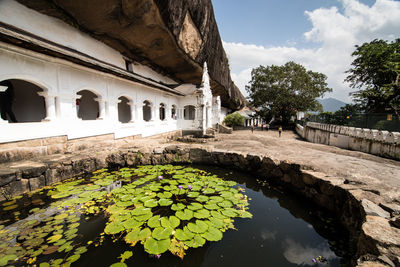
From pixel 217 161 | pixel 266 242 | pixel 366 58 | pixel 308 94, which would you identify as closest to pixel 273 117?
pixel 308 94

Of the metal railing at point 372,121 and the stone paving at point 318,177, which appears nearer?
the stone paving at point 318,177

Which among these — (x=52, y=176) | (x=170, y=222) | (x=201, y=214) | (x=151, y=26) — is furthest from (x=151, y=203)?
(x=151, y=26)

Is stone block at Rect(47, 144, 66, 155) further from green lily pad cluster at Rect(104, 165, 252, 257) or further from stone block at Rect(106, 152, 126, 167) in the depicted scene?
green lily pad cluster at Rect(104, 165, 252, 257)

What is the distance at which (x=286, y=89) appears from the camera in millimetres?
23031

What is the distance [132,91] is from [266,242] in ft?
32.1

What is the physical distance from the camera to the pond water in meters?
2.28

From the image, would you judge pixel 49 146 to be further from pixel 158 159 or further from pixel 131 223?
pixel 131 223

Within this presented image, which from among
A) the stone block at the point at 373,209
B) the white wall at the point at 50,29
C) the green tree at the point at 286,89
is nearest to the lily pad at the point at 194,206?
the stone block at the point at 373,209

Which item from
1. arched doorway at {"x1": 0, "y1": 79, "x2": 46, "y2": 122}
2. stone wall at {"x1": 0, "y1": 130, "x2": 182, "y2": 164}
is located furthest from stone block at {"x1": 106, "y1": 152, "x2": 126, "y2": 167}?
arched doorway at {"x1": 0, "y1": 79, "x2": 46, "y2": 122}

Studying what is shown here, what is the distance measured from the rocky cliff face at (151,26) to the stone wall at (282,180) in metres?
6.13

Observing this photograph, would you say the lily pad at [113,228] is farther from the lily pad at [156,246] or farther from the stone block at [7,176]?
the stone block at [7,176]

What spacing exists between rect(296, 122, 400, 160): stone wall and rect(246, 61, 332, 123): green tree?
1357cm

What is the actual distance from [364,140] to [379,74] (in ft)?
49.9

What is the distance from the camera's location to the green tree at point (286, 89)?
22.6 meters
